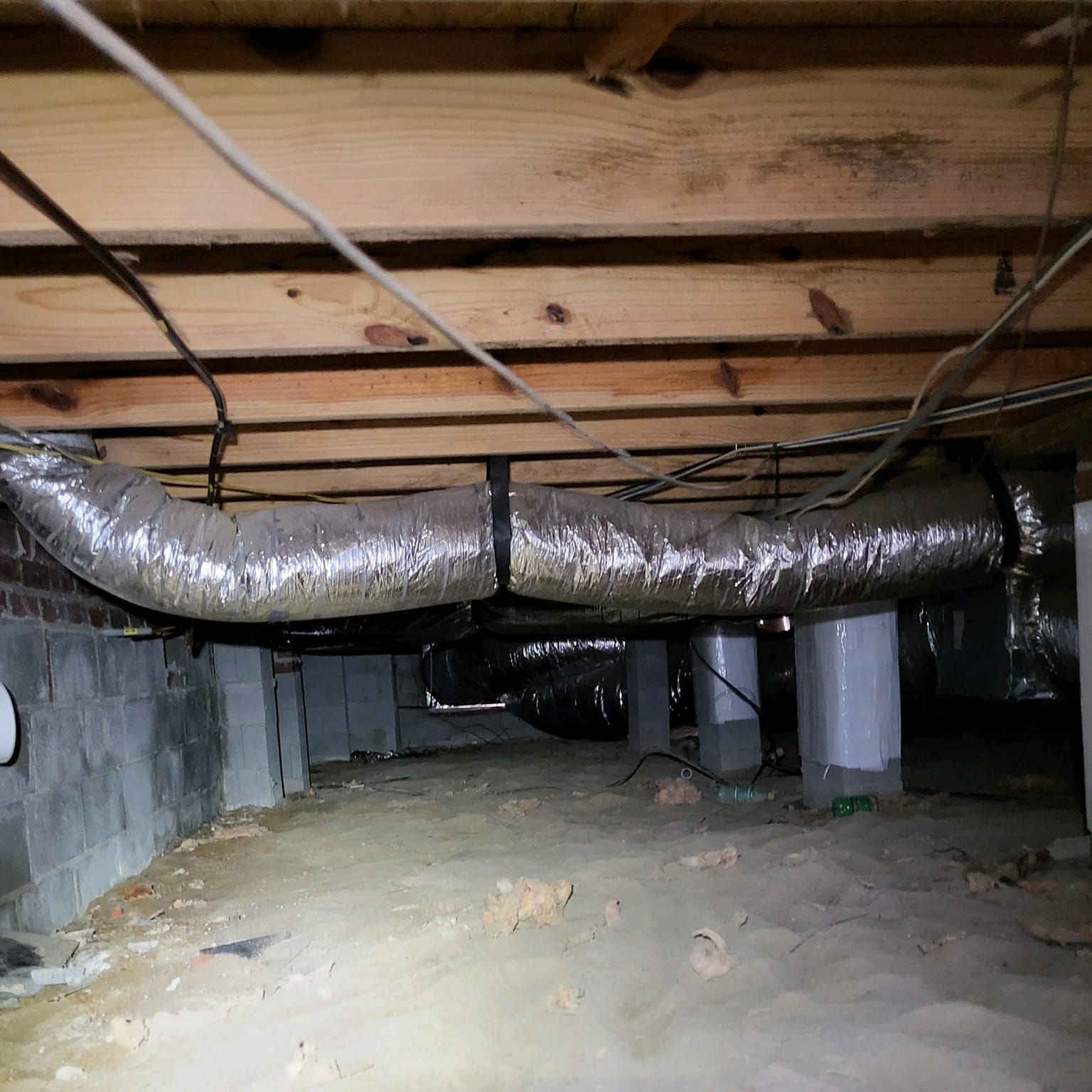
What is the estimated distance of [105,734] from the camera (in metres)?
2.99

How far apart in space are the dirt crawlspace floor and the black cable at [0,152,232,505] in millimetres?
1424

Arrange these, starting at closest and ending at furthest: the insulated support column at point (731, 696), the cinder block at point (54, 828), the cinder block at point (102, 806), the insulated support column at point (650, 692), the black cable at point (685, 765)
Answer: the cinder block at point (54, 828), the cinder block at point (102, 806), the black cable at point (685, 765), the insulated support column at point (731, 696), the insulated support column at point (650, 692)

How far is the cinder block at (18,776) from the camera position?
2271 mm

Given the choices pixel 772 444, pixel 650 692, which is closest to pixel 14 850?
pixel 772 444

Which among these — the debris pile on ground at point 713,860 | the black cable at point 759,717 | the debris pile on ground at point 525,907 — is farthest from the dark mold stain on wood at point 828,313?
the black cable at point 759,717

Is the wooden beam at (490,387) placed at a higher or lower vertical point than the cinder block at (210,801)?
higher

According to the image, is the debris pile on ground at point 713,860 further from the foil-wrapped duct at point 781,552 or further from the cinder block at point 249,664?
the cinder block at point 249,664

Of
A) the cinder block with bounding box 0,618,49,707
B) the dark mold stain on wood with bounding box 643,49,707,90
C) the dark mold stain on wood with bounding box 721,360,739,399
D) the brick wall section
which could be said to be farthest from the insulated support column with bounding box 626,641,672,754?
the dark mold stain on wood with bounding box 643,49,707,90

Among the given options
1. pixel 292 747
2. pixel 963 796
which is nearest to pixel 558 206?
pixel 963 796

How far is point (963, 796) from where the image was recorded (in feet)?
11.5

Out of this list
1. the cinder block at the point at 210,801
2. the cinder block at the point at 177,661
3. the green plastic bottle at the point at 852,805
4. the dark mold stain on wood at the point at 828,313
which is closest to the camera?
the dark mold stain on wood at the point at 828,313

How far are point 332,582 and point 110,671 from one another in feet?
5.62

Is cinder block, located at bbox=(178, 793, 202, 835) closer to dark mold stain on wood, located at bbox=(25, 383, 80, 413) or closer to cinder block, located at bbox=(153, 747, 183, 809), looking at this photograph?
cinder block, located at bbox=(153, 747, 183, 809)

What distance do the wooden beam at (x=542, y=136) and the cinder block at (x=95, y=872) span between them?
8.19 feet
